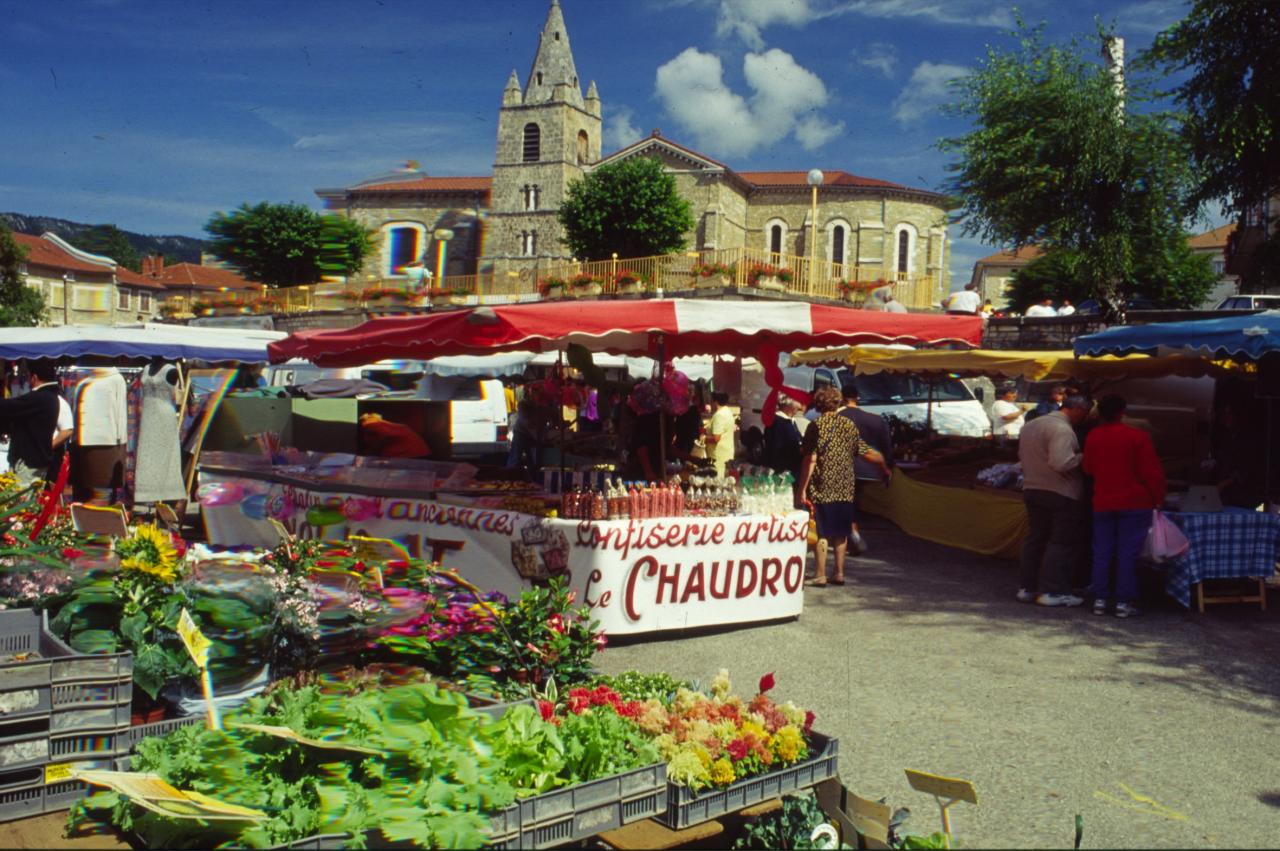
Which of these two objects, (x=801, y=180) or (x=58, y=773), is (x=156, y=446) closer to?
(x=58, y=773)

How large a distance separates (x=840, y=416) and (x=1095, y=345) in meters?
3.11

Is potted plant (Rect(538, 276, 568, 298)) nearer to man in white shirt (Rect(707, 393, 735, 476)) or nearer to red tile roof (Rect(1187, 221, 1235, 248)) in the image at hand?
man in white shirt (Rect(707, 393, 735, 476))

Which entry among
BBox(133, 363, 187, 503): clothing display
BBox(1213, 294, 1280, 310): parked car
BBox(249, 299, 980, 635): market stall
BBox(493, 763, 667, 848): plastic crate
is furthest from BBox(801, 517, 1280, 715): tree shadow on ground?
BBox(1213, 294, 1280, 310): parked car

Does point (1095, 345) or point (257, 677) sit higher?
point (1095, 345)

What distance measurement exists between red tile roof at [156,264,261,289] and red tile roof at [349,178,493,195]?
18.2 meters

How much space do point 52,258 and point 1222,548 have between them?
254 feet

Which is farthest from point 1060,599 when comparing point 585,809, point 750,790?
point 585,809

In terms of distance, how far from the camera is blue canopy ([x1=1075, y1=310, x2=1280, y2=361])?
8102 millimetres

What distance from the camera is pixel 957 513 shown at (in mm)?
10781

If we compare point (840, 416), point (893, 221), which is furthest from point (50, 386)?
point (893, 221)

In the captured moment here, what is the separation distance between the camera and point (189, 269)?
3425 inches

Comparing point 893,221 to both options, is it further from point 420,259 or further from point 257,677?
point 257,677

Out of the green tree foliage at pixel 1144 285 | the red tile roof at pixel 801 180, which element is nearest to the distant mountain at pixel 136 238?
the red tile roof at pixel 801 180

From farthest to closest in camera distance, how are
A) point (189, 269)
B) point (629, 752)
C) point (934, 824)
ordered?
point (189, 269), point (934, 824), point (629, 752)
